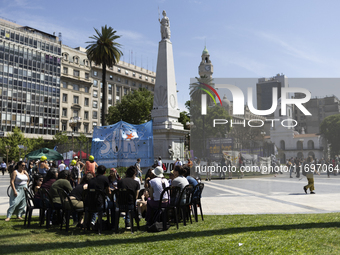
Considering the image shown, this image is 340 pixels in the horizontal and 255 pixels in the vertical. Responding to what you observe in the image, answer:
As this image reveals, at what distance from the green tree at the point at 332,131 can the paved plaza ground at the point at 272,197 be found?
1330 millimetres

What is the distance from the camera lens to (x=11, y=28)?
2498 inches

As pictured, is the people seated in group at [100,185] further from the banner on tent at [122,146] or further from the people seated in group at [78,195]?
the banner on tent at [122,146]

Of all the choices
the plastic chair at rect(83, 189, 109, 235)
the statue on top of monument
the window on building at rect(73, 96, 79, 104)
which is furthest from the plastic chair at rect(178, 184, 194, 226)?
the window on building at rect(73, 96, 79, 104)

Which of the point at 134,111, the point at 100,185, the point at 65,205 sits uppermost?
the point at 134,111

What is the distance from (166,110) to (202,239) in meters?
21.8

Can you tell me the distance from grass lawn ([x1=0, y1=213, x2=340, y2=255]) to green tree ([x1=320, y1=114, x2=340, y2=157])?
28.1 feet

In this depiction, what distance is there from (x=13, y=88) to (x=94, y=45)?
30.5 meters

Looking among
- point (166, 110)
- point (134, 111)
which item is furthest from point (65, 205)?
point (134, 111)

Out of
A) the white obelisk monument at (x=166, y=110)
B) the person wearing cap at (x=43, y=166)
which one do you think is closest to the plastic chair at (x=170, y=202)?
the person wearing cap at (x=43, y=166)

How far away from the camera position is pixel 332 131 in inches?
595

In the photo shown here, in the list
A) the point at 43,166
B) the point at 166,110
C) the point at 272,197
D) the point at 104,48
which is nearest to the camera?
the point at 272,197

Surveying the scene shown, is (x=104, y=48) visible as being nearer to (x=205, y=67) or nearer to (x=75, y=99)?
(x=75, y=99)

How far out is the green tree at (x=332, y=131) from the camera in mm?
15008

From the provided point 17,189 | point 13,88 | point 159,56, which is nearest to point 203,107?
point 17,189
